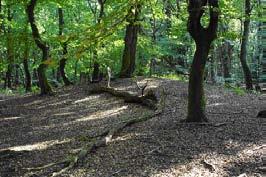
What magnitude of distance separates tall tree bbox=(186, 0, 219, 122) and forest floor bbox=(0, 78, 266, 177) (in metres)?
0.54

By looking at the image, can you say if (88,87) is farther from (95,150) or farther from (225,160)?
(225,160)

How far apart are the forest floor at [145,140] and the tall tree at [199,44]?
1.78 feet

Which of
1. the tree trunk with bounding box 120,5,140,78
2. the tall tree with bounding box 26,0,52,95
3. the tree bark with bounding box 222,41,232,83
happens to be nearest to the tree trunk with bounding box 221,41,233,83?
the tree bark with bounding box 222,41,232,83

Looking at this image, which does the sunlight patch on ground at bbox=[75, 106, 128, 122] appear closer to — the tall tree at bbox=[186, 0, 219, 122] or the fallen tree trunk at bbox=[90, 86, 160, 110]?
the fallen tree trunk at bbox=[90, 86, 160, 110]

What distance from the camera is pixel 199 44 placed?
38.0 ft

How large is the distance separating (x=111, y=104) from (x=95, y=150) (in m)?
8.04

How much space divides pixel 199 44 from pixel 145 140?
3045mm

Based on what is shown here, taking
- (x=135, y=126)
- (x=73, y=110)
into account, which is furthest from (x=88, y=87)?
(x=135, y=126)

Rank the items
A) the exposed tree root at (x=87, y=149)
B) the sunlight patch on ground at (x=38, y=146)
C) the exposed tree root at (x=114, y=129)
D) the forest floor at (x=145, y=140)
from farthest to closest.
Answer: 1. the sunlight patch on ground at (x=38, y=146)
2. the exposed tree root at (x=114, y=129)
3. the exposed tree root at (x=87, y=149)
4. the forest floor at (x=145, y=140)

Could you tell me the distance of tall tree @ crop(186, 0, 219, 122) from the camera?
1123 centimetres

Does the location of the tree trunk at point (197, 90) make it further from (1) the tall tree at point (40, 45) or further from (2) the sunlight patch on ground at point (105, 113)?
(1) the tall tree at point (40, 45)

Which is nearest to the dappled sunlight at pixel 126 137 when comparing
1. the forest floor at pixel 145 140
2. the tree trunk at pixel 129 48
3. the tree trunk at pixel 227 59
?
the forest floor at pixel 145 140

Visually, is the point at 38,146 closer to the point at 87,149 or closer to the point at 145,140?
the point at 87,149

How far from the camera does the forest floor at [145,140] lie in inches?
335
